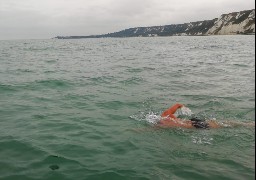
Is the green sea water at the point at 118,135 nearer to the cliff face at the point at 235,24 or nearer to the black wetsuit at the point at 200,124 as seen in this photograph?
the black wetsuit at the point at 200,124

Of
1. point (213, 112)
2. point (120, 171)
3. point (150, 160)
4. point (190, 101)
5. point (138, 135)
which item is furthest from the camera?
point (190, 101)

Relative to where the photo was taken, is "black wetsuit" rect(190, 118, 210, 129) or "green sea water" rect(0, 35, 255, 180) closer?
"green sea water" rect(0, 35, 255, 180)

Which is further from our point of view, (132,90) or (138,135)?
(132,90)

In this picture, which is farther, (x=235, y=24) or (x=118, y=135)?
(x=235, y=24)


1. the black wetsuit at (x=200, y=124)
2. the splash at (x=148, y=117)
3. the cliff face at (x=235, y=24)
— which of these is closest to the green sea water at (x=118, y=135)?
the splash at (x=148, y=117)

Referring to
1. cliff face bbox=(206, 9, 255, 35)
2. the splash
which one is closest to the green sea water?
the splash

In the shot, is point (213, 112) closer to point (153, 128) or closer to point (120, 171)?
point (153, 128)

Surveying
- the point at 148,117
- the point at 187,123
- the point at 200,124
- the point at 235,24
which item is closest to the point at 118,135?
the point at 148,117

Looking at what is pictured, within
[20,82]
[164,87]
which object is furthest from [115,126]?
[20,82]

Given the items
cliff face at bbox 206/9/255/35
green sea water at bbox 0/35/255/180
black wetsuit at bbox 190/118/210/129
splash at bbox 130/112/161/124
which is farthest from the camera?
cliff face at bbox 206/9/255/35

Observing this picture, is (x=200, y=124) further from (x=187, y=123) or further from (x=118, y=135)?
(x=118, y=135)

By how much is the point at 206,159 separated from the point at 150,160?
140 centimetres

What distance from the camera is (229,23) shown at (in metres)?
141

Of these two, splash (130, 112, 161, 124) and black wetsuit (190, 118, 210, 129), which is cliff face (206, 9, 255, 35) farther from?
black wetsuit (190, 118, 210, 129)
